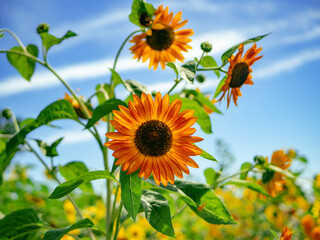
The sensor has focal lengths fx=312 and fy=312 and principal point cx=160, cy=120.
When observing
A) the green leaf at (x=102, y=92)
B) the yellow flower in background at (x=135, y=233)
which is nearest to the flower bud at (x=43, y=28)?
the green leaf at (x=102, y=92)

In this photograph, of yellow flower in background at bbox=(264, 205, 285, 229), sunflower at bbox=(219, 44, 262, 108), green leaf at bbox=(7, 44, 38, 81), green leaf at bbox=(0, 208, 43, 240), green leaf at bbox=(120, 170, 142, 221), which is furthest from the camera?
yellow flower in background at bbox=(264, 205, 285, 229)

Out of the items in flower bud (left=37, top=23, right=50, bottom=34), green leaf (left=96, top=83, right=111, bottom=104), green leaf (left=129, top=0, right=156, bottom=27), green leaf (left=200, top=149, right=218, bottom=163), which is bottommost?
green leaf (left=200, top=149, right=218, bottom=163)

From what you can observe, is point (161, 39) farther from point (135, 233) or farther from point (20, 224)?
point (135, 233)

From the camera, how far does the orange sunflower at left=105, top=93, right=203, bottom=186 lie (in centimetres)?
86

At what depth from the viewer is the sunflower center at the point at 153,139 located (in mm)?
935

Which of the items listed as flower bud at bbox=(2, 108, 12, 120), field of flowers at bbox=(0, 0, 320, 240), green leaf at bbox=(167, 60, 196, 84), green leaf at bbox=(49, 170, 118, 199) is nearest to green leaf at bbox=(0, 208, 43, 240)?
field of flowers at bbox=(0, 0, 320, 240)

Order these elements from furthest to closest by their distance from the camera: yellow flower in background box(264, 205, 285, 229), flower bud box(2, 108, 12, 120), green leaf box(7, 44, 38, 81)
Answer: yellow flower in background box(264, 205, 285, 229), flower bud box(2, 108, 12, 120), green leaf box(7, 44, 38, 81)

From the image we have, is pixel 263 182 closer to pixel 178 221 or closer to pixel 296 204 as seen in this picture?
pixel 178 221

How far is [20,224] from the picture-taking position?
116 cm

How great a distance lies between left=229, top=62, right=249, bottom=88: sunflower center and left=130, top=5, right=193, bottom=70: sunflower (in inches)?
12.9

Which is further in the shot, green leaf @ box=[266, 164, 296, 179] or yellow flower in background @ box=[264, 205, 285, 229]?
yellow flower in background @ box=[264, 205, 285, 229]

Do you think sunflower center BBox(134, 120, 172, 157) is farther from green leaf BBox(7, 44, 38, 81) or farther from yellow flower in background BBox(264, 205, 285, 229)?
yellow flower in background BBox(264, 205, 285, 229)

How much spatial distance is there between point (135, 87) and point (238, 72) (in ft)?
1.15

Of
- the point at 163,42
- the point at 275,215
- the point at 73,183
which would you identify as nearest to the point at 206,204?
the point at 73,183
